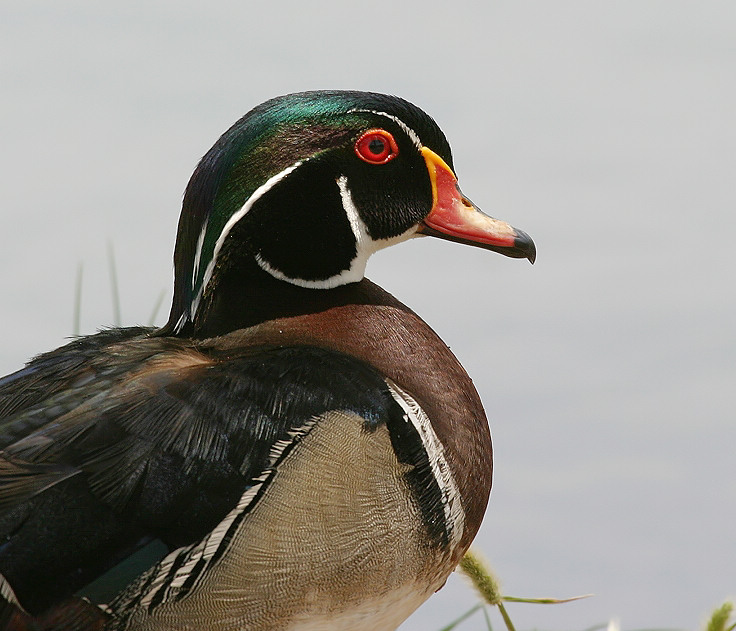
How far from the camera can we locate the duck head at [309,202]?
3463mm

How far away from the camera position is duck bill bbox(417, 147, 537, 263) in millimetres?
3701

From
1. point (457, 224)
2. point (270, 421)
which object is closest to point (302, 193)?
point (457, 224)

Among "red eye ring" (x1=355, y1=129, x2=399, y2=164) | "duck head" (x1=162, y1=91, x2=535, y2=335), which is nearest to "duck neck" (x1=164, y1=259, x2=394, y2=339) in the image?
"duck head" (x1=162, y1=91, x2=535, y2=335)

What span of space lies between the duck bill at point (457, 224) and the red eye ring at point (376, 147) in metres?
0.13

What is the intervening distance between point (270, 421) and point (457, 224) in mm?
951

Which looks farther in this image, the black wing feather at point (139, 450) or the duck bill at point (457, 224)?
the duck bill at point (457, 224)

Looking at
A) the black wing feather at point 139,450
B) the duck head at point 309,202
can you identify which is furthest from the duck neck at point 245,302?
the black wing feather at point 139,450

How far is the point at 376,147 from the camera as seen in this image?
3.58 m

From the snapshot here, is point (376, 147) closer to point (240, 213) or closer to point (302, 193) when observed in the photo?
point (302, 193)

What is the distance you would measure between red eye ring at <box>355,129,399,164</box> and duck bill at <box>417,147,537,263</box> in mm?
135

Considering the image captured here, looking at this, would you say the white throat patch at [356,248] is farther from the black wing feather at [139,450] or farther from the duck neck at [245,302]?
the black wing feather at [139,450]

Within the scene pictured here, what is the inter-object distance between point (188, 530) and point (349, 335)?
0.80 meters

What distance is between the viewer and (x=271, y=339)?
348 centimetres

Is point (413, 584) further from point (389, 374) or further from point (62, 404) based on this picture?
point (62, 404)
